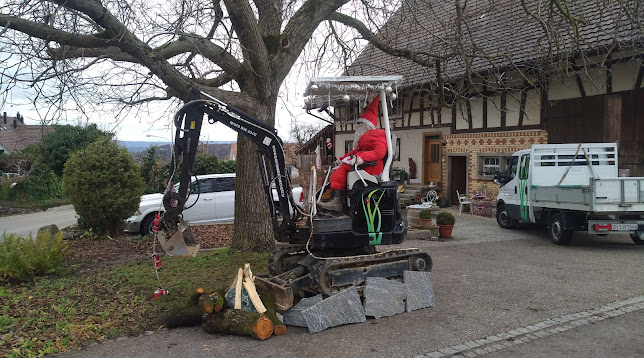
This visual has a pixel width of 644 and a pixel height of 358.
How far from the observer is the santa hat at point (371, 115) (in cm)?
622

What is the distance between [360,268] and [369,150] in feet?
4.69

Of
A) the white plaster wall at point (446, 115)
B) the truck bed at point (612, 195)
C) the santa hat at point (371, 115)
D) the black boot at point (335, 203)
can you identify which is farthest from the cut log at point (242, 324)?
the white plaster wall at point (446, 115)

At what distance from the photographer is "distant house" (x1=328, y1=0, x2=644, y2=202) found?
437 inches

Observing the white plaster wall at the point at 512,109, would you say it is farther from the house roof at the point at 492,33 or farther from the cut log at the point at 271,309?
the cut log at the point at 271,309

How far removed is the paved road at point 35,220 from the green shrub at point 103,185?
5121 millimetres

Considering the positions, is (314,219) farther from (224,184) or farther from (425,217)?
(224,184)

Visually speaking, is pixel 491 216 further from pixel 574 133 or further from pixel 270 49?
pixel 270 49

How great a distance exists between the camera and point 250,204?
8656 mm

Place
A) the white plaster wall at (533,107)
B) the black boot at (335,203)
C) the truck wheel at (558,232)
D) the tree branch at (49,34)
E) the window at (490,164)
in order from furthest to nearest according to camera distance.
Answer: the window at (490,164) → the white plaster wall at (533,107) → the truck wheel at (558,232) → the tree branch at (49,34) → the black boot at (335,203)

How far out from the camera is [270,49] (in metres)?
8.57

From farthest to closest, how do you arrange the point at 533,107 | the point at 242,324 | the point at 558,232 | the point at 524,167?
the point at 533,107 < the point at 524,167 < the point at 558,232 < the point at 242,324

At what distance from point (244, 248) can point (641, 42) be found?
9667 mm

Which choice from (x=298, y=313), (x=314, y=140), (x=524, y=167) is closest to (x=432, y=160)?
(x=524, y=167)

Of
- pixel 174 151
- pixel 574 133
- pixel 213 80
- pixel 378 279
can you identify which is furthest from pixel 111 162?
pixel 574 133
